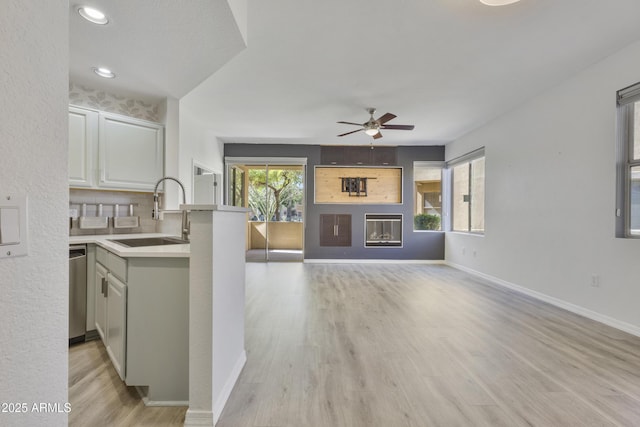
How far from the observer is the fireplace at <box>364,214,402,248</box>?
6.45 m

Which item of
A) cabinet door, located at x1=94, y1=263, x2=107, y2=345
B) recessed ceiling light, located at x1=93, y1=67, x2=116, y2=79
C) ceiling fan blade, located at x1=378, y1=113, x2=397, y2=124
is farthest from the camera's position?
ceiling fan blade, located at x1=378, y1=113, x2=397, y2=124

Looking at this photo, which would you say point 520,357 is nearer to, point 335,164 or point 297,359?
point 297,359

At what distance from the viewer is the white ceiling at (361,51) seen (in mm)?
2158

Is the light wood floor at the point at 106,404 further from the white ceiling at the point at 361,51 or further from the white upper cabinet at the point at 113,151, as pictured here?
the white ceiling at the point at 361,51

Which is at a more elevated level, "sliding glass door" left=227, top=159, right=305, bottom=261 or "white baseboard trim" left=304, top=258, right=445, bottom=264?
"sliding glass door" left=227, top=159, right=305, bottom=261

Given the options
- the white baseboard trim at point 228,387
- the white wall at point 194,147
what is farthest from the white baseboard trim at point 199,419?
the white wall at point 194,147

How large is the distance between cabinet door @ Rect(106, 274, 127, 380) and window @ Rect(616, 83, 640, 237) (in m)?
4.21

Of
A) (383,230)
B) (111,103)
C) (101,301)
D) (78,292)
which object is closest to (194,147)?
(111,103)

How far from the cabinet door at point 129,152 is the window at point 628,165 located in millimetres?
4843

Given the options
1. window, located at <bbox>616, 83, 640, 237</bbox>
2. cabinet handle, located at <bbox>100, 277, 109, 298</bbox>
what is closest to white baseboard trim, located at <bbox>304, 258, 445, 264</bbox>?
window, located at <bbox>616, 83, 640, 237</bbox>

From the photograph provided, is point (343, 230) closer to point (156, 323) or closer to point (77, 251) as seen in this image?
→ point (77, 251)

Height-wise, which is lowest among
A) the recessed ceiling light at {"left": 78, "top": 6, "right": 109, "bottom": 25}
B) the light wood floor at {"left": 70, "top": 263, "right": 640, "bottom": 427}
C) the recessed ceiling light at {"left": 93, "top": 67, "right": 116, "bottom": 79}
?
the light wood floor at {"left": 70, "top": 263, "right": 640, "bottom": 427}

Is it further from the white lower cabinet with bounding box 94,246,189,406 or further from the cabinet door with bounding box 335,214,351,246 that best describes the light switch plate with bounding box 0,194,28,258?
the cabinet door with bounding box 335,214,351,246

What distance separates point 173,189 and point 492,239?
480 cm
